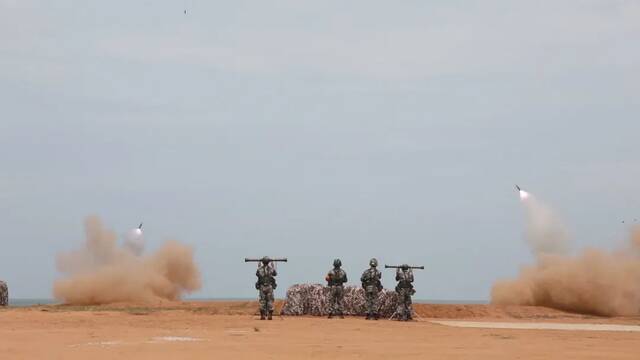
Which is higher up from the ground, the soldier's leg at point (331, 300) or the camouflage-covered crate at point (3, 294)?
the camouflage-covered crate at point (3, 294)

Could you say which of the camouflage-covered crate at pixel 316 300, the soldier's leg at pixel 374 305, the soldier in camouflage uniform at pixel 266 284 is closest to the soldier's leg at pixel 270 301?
the soldier in camouflage uniform at pixel 266 284

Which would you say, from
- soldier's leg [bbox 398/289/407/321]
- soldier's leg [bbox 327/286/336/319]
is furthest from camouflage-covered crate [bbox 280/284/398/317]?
soldier's leg [bbox 398/289/407/321]

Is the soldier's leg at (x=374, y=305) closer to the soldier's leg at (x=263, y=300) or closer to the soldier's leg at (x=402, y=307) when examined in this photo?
the soldier's leg at (x=402, y=307)

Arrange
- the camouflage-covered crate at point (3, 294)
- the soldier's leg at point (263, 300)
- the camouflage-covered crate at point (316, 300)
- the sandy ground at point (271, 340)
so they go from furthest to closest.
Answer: the camouflage-covered crate at point (3, 294) → the camouflage-covered crate at point (316, 300) → the soldier's leg at point (263, 300) → the sandy ground at point (271, 340)

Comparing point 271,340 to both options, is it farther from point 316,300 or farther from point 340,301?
point 316,300

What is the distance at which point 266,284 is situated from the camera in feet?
102

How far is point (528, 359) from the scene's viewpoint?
16.0 meters

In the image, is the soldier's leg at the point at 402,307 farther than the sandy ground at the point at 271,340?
Yes

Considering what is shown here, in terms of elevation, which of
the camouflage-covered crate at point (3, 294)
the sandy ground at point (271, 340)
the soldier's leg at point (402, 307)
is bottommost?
the sandy ground at point (271, 340)

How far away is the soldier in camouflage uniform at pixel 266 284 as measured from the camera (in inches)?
1214

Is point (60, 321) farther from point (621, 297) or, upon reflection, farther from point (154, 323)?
point (621, 297)

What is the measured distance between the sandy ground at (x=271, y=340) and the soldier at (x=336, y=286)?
135 inches

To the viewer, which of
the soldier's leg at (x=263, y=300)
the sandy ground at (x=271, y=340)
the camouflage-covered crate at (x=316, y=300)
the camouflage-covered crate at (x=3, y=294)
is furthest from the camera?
the camouflage-covered crate at (x=3, y=294)

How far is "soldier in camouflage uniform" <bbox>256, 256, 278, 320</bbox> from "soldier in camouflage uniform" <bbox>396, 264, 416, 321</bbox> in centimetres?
417
